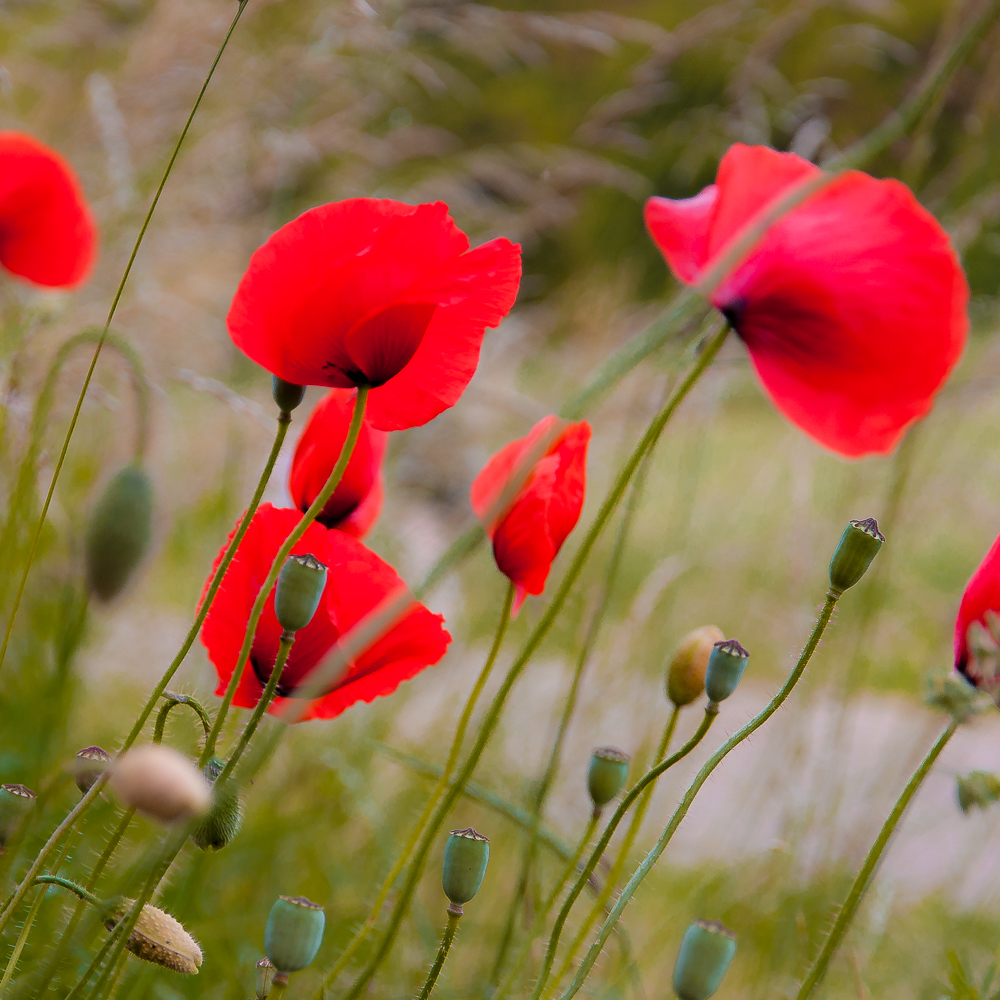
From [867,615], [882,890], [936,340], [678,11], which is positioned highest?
[678,11]

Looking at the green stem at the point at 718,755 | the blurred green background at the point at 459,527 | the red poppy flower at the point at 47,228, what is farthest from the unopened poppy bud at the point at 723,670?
the red poppy flower at the point at 47,228

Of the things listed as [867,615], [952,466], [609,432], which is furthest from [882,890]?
[609,432]

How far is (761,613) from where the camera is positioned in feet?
4.53

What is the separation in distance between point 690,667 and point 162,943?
0.18m

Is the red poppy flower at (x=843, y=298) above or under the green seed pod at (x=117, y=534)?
above

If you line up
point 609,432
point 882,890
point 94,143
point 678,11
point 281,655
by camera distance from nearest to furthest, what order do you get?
1. point 281,655
2. point 882,890
3. point 94,143
4. point 609,432
5. point 678,11

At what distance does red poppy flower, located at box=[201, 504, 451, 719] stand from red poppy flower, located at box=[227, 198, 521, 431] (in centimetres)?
6

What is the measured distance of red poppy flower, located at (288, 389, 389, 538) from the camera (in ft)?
1.22

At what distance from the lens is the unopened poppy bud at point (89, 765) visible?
25cm

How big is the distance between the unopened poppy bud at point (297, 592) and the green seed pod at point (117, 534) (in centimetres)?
7

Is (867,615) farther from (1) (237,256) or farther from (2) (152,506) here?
(1) (237,256)

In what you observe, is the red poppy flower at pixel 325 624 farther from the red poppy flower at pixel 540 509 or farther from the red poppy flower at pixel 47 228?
the red poppy flower at pixel 47 228

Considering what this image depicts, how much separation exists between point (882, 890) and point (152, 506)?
0.54 metres

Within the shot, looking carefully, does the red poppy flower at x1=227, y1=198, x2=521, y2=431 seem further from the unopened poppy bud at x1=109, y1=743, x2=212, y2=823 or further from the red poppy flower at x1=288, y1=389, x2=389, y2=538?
the unopened poppy bud at x1=109, y1=743, x2=212, y2=823
